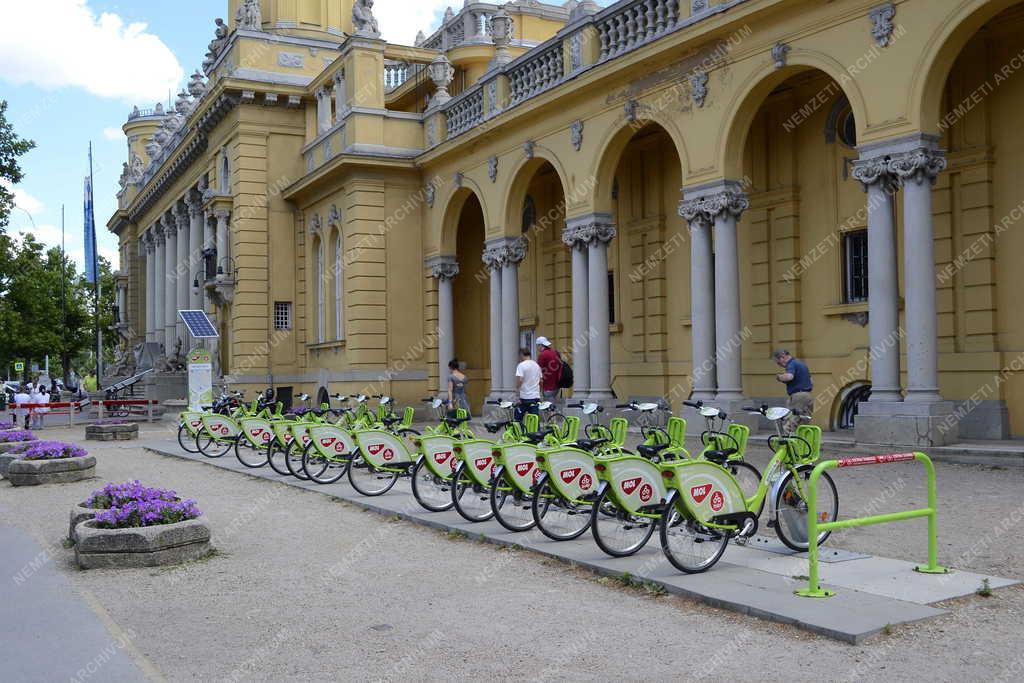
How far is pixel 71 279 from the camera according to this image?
205 ft

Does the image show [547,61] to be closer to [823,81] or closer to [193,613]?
[823,81]

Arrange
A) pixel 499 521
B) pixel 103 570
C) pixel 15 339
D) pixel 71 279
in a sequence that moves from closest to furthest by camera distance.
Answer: pixel 103 570, pixel 499 521, pixel 15 339, pixel 71 279

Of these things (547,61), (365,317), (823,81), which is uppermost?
(547,61)

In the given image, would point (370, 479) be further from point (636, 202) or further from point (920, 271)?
point (636, 202)

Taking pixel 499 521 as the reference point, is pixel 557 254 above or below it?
above

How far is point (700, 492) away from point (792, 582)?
922mm

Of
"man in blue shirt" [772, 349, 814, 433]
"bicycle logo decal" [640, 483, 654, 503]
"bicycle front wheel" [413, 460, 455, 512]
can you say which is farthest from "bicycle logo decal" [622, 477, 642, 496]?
"man in blue shirt" [772, 349, 814, 433]

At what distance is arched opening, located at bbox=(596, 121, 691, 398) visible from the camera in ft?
70.0

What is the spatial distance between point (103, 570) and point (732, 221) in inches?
473

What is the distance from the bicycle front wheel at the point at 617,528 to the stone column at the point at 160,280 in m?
40.6

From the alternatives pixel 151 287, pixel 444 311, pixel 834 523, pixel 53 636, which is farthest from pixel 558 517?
pixel 151 287

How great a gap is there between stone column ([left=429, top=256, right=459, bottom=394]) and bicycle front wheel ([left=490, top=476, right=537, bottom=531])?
16.7 metres

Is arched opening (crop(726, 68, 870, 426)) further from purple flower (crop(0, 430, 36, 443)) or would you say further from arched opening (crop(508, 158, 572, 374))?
purple flower (crop(0, 430, 36, 443))

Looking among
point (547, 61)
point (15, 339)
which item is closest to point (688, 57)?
point (547, 61)
